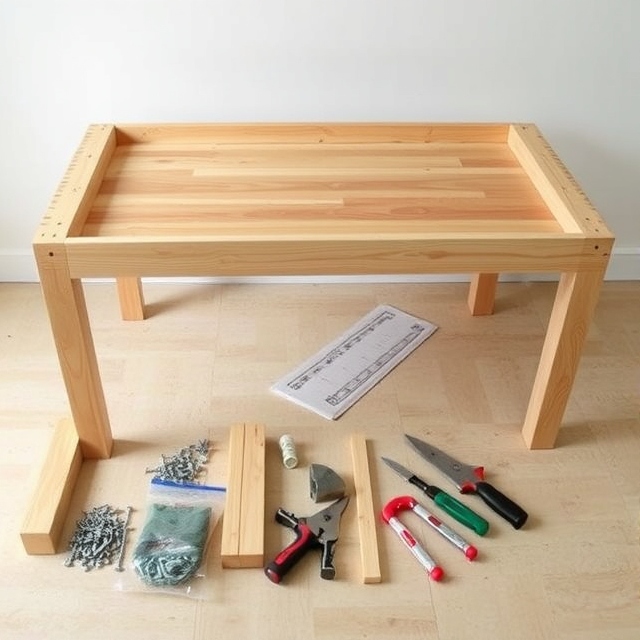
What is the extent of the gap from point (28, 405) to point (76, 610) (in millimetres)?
483

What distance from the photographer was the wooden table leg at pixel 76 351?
105 cm

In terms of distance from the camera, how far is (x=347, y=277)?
174 centimetres

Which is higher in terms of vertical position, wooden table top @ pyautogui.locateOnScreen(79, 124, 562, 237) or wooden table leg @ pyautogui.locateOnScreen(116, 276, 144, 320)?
wooden table top @ pyautogui.locateOnScreen(79, 124, 562, 237)

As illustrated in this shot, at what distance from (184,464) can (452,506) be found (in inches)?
18.5

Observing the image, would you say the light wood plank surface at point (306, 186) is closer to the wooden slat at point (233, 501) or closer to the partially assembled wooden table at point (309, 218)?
the partially assembled wooden table at point (309, 218)

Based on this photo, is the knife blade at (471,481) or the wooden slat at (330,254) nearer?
the wooden slat at (330,254)

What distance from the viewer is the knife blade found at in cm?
116

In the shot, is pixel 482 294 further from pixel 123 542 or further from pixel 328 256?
pixel 123 542

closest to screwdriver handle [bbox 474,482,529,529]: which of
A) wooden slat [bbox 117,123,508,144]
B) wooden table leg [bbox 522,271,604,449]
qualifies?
wooden table leg [bbox 522,271,604,449]

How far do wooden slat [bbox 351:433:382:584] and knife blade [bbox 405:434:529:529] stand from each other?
101mm

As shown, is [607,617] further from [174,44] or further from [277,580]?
[174,44]

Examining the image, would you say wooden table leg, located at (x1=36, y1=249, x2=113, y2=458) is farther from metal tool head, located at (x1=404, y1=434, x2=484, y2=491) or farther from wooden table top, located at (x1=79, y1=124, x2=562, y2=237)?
metal tool head, located at (x1=404, y1=434, x2=484, y2=491)

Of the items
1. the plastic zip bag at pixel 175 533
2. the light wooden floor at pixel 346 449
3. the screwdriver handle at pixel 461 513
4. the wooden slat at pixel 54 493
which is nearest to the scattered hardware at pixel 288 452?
the light wooden floor at pixel 346 449

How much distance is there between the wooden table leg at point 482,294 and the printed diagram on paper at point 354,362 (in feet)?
0.38
